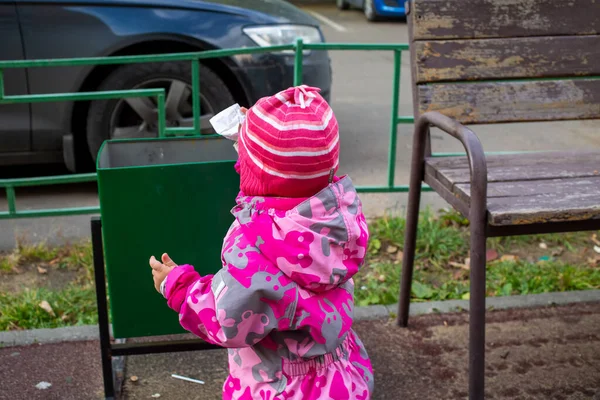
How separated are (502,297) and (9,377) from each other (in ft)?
7.00

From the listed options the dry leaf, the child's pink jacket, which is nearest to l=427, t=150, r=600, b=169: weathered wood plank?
the dry leaf

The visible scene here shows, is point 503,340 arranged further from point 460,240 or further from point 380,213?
point 380,213

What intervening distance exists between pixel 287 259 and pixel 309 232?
8 centimetres

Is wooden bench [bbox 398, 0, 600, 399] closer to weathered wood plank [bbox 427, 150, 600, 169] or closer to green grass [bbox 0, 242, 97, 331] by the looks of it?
weathered wood plank [bbox 427, 150, 600, 169]

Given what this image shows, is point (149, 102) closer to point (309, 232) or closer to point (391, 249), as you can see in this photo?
point (391, 249)

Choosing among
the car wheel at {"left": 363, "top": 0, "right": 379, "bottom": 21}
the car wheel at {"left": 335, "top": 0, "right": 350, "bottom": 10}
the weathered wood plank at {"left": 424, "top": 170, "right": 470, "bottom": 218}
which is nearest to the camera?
the weathered wood plank at {"left": 424, "top": 170, "right": 470, "bottom": 218}

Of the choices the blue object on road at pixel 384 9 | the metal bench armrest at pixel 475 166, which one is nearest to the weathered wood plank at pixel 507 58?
the metal bench armrest at pixel 475 166

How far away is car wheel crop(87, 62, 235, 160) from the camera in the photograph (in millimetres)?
4445

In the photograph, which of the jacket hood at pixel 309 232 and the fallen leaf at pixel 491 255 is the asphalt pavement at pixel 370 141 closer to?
the fallen leaf at pixel 491 255

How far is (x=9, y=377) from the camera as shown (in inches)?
109

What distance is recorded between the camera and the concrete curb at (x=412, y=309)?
9.95 feet

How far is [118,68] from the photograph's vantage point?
4441mm

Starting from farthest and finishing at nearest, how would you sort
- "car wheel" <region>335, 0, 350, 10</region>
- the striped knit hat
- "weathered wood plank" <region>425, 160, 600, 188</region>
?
1. "car wheel" <region>335, 0, 350, 10</region>
2. "weathered wood plank" <region>425, 160, 600, 188</region>
3. the striped knit hat

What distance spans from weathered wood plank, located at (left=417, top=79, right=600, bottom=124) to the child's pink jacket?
1.29 meters
